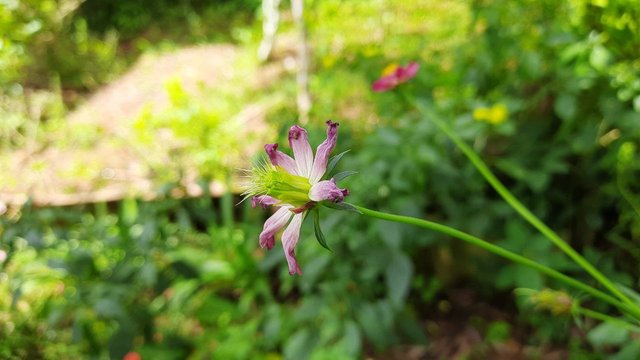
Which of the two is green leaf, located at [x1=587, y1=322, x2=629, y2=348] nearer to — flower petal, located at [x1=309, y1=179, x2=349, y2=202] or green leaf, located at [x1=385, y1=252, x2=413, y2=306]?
green leaf, located at [x1=385, y1=252, x2=413, y2=306]

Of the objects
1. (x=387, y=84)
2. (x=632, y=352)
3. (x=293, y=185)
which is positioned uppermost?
(x=387, y=84)

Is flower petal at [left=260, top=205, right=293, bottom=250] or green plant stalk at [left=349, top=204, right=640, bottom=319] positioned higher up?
flower petal at [left=260, top=205, right=293, bottom=250]

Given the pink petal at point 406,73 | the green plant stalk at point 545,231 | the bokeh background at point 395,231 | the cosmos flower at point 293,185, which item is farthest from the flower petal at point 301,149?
the pink petal at point 406,73

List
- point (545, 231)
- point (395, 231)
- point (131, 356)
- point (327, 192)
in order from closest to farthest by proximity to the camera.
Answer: point (327, 192) < point (545, 231) < point (395, 231) < point (131, 356)

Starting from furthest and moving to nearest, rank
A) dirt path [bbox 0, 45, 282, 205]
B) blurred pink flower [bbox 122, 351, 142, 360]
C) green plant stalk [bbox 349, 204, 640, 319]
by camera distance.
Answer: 1. dirt path [bbox 0, 45, 282, 205]
2. blurred pink flower [bbox 122, 351, 142, 360]
3. green plant stalk [bbox 349, 204, 640, 319]

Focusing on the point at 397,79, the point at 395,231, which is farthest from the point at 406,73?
the point at 395,231

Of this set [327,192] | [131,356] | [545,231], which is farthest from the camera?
[131,356]

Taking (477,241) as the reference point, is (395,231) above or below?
below

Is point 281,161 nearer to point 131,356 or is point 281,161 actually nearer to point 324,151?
point 324,151

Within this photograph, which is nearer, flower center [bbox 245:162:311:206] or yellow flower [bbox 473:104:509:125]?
flower center [bbox 245:162:311:206]

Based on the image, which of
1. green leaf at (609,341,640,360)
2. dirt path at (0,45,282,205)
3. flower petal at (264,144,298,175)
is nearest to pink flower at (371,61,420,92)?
flower petal at (264,144,298,175)
